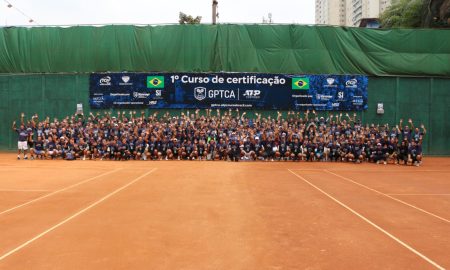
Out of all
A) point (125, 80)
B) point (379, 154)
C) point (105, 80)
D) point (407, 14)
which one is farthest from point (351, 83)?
point (105, 80)

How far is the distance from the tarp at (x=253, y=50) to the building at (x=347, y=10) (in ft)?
236

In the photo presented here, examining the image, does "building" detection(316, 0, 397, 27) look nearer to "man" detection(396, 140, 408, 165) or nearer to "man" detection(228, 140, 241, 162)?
"man" detection(396, 140, 408, 165)

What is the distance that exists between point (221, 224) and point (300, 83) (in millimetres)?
19505

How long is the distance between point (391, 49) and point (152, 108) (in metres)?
16.8

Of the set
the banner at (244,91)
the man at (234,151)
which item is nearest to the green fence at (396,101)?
the banner at (244,91)

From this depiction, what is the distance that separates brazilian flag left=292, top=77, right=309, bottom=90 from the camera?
2531 centimetres

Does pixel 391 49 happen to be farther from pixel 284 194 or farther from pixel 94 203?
pixel 94 203

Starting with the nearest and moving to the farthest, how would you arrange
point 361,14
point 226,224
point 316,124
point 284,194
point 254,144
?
1. point 226,224
2. point 284,194
3. point 254,144
4. point 316,124
5. point 361,14

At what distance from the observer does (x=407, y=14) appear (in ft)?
111

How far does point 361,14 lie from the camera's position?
362ft

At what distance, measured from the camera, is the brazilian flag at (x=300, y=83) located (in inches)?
997

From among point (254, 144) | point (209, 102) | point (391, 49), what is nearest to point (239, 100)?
point (209, 102)

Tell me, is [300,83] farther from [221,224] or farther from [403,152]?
[221,224]

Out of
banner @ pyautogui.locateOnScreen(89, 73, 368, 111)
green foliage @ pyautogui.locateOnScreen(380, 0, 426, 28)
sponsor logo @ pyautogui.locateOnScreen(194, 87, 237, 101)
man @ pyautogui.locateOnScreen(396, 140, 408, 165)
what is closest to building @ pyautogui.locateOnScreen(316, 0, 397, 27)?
green foliage @ pyautogui.locateOnScreen(380, 0, 426, 28)
